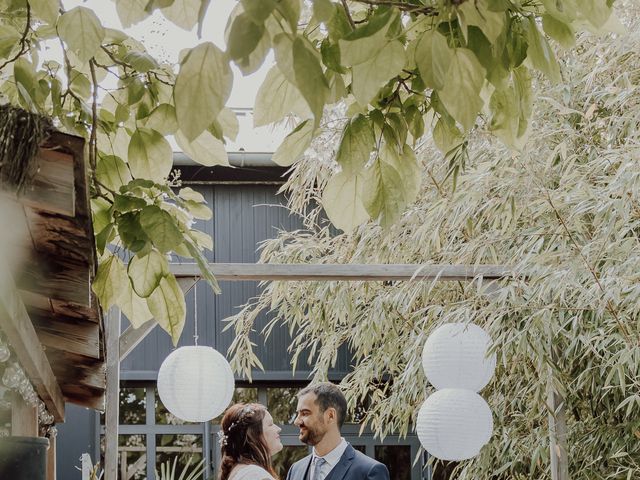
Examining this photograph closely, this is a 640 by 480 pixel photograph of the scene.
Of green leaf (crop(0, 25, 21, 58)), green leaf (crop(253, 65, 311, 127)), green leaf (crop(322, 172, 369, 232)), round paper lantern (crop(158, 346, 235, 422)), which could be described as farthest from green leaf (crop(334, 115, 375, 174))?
round paper lantern (crop(158, 346, 235, 422))

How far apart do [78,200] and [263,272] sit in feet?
13.3

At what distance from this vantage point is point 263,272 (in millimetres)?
5477

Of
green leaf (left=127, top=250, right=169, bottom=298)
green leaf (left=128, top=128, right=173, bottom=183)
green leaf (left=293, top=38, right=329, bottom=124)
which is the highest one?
green leaf (left=128, top=128, right=173, bottom=183)

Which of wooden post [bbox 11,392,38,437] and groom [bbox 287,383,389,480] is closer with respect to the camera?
wooden post [bbox 11,392,38,437]

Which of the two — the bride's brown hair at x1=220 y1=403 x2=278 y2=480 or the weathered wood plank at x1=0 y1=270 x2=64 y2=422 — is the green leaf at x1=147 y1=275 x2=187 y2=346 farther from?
the bride's brown hair at x1=220 y1=403 x2=278 y2=480

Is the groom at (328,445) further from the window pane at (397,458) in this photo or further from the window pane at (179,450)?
the window pane at (397,458)

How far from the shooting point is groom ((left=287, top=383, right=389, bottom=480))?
4312 mm

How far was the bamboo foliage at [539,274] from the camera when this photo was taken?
5.04 m

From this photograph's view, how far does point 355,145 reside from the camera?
4.15 ft

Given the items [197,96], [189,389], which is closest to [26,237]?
[197,96]

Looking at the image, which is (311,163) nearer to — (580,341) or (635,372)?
(580,341)

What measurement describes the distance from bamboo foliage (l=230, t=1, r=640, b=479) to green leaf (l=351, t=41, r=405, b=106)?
373cm

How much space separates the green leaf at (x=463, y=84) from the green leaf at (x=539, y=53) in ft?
0.65

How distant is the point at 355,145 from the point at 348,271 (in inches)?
168
